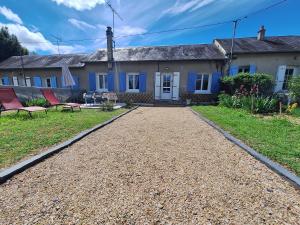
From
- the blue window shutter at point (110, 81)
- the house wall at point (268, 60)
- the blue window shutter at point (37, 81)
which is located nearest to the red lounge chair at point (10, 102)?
the blue window shutter at point (110, 81)

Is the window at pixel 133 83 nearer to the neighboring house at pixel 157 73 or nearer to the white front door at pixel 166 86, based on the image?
the neighboring house at pixel 157 73

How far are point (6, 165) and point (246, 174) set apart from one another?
3.55 metres

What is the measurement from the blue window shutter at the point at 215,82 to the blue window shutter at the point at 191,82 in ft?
4.04

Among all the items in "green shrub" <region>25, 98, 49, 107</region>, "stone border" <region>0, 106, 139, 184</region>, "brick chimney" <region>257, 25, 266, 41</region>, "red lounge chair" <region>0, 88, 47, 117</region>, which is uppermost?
"brick chimney" <region>257, 25, 266, 41</region>

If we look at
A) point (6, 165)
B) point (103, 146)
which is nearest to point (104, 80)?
point (103, 146)

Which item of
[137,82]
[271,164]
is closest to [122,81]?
[137,82]

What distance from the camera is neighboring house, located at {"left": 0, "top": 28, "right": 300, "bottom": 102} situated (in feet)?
36.0

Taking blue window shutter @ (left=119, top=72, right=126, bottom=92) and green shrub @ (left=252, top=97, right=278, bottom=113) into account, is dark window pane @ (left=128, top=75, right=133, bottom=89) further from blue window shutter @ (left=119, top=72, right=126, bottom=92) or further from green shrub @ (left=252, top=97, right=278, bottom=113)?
green shrub @ (left=252, top=97, right=278, bottom=113)

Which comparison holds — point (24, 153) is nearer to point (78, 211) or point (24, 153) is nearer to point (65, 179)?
point (65, 179)

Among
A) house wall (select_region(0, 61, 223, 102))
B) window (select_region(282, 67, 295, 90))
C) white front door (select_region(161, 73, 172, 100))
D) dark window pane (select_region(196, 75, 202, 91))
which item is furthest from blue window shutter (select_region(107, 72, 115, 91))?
window (select_region(282, 67, 295, 90))

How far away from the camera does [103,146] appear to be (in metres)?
3.45

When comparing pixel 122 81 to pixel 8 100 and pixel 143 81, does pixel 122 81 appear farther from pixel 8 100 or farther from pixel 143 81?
pixel 8 100

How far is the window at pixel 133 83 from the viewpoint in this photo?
490 inches

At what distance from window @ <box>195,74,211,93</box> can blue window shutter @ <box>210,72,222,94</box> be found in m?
0.34
